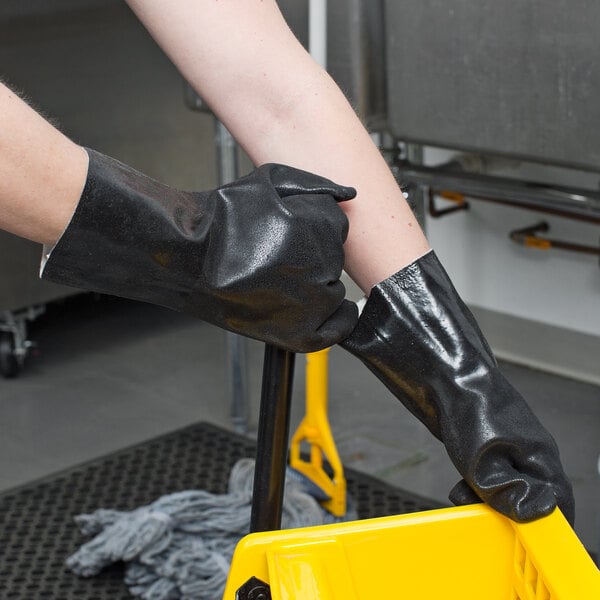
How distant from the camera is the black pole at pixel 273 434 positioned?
39.2 inches

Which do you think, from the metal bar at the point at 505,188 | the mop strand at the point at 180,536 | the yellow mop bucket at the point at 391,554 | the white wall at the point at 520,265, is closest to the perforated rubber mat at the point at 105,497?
the mop strand at the point at 180,536

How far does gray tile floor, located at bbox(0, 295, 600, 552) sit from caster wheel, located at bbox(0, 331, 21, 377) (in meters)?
0.02

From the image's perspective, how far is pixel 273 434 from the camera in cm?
101

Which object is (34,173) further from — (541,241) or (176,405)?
(541,241)

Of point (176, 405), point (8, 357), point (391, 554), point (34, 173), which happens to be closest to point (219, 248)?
point (34, 173)

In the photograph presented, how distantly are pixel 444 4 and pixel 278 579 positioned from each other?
2.90ft

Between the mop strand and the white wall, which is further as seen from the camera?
the white wall

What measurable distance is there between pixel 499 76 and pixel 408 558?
2.45 ft

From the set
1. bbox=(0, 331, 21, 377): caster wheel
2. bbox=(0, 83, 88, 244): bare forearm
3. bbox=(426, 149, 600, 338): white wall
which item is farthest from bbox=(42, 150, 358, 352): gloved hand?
bbox=(0, 331, 21, 377): caster wheel

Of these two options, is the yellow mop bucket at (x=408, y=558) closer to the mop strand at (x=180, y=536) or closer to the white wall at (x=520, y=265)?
the mop strand at (x=180, y=536)

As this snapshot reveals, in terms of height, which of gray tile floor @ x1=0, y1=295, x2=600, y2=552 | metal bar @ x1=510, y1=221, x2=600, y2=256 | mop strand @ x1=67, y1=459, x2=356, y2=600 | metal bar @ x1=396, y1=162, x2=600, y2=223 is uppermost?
metal bar @ x1=396, y1=162, x2=600, y2=223

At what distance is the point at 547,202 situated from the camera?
1640 mm

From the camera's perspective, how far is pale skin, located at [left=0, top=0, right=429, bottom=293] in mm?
975

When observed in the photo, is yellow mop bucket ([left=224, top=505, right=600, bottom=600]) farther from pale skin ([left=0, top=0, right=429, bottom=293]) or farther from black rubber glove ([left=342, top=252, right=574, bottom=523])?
pale skin ([left=0, top=0, right=429, bottom=293])
